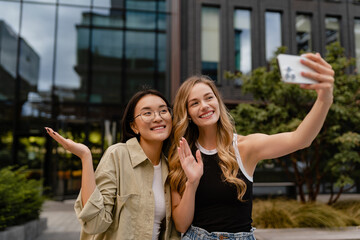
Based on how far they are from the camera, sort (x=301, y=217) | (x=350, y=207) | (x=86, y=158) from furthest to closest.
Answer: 1. (x=350, y=207)
2. (x=301, y=217)
3. (x=86, y=158)

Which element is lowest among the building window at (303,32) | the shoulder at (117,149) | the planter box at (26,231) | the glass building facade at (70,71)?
the planter box at (26,231)

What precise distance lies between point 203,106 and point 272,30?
13.7m

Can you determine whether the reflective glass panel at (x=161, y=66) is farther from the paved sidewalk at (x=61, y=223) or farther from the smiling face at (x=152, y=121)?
the smiling face at (x=152, y=121)

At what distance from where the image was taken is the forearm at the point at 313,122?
181 centimetres

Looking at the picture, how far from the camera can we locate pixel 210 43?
46.4ft

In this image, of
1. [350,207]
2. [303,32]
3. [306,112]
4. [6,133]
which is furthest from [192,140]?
[303,32]

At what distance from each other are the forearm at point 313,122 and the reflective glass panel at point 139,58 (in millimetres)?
11983

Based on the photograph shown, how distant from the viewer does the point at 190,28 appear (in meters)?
13.8

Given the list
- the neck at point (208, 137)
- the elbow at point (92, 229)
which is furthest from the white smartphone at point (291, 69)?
the elbow at point (92, 229)

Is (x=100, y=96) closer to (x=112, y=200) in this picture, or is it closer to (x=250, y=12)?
(x=250, y=12)

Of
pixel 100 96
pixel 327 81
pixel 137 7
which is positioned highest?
pixel 137 7

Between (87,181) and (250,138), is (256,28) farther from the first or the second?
(87,181)

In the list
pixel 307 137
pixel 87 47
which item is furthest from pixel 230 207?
pixel 87 47

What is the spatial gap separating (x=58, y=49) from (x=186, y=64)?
18.5ft
